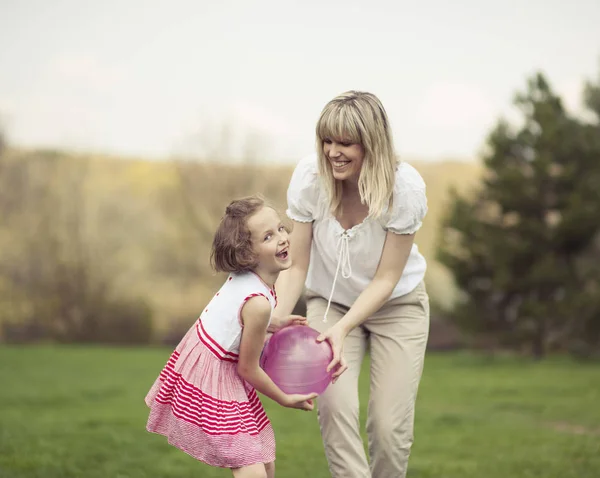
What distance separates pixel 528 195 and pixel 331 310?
14.8 m

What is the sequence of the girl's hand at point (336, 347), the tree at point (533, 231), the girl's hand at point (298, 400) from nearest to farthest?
1. the girl's hand at point (298, 400)
2. the girl's hand at point (336, 347)
3. the tree at point (533, 231)

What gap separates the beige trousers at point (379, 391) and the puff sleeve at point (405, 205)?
1.62ft

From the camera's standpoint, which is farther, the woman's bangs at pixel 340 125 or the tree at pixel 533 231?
the tree at pixel 533 231

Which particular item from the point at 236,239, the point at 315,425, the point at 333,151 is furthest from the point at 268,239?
the point at 315,425

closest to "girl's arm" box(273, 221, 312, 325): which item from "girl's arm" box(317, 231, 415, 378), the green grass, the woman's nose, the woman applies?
the woman

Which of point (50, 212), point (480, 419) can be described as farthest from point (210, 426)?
point (50, 212)

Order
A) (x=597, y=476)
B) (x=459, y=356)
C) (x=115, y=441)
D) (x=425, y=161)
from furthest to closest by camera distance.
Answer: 1. (x=425, y=161)
2. (x=459, y=356)
3. (x=115, y=441)
4. (x=597, y=476)

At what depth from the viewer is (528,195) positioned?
61.9 ft

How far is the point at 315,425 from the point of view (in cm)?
1044

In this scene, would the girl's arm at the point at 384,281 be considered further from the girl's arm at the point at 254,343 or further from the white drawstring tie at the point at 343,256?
the girl's arm at the point at 254,343

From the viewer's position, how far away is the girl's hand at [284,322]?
430 centimetres

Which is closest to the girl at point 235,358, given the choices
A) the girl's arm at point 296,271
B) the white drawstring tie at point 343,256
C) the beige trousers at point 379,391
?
the beige trousers at point 379,391

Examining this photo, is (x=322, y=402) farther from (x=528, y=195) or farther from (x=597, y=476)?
(x=528, y=195)

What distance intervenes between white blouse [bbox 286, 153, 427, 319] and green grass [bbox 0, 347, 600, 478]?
264 centimetres
